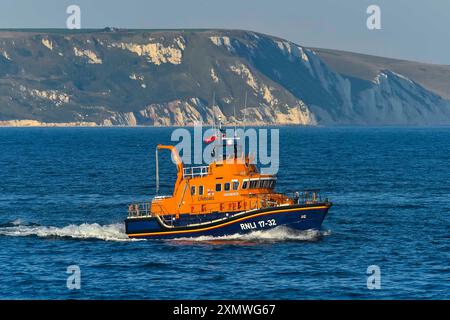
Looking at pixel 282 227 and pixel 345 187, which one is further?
pixel 345 187

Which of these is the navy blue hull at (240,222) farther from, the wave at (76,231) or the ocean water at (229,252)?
the wave at (76,231)

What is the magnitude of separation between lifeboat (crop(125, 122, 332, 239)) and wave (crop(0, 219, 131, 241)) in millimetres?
1873

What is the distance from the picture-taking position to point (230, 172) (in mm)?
60094

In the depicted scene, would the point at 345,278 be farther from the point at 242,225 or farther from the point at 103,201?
the point at 103,201

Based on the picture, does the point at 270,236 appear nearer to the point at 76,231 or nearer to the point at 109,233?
the point at 109,233

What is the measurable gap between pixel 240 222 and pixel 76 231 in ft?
38.5

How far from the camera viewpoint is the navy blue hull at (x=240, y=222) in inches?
2297

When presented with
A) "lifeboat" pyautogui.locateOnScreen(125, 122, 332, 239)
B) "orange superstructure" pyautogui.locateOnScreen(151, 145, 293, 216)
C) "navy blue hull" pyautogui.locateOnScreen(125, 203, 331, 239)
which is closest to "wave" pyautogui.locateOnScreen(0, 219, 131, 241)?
"lifeboat" pyautogui.locateOnScreen(125, 122, 332, 239)

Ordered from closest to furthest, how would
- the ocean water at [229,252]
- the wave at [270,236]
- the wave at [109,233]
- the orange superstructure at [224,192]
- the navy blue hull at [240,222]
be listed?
the ocean water at [229,252]
the navy blue hull at [240,222]
the wave at [270,236]
the wave at [109,233]
the orange superstructure at [224,192]

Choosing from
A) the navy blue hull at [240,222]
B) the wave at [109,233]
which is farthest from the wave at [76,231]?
the navy blue hull at [240,222]

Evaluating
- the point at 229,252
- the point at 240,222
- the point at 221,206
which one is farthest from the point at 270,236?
the point at 229,252

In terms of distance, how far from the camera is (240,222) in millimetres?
58531
